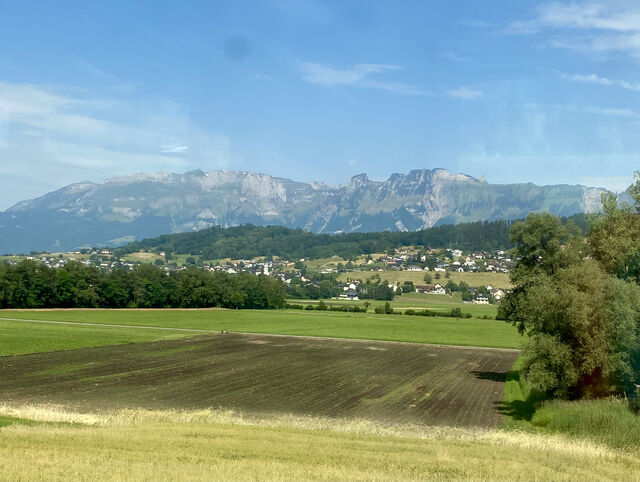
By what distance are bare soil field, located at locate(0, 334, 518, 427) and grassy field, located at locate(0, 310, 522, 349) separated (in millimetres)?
21183

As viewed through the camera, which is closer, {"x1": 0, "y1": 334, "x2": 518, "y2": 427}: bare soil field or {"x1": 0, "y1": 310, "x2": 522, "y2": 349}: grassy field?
{"x1": 0, "y1": 334, "x2": 518, "y2": 427}: bare soil field

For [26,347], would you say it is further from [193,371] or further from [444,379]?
[444,379]

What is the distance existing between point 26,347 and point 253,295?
118971mm

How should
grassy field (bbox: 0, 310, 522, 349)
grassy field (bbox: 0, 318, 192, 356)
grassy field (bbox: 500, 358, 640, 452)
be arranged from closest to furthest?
grassy field (bbox: 500, 358, 640, 452) → grassy field (bbox: 0, 318, 192, 356) → grassy field (bbox: 0, 310, 522, 349)

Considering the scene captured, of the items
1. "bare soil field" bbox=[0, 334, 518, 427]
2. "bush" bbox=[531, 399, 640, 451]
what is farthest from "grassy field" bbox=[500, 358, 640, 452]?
"bare soil field" bbox=[0, 334, 518, 427]

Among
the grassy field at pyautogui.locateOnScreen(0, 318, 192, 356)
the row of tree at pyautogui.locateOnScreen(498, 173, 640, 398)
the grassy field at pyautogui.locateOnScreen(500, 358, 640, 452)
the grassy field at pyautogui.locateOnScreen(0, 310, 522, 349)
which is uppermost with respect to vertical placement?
the row of tree at pyautogui.locateOnScreen(498, 173, 640, 398)

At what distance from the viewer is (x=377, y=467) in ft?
68.5

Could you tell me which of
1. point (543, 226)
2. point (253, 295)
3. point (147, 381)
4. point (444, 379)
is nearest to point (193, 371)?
point (147, 381)

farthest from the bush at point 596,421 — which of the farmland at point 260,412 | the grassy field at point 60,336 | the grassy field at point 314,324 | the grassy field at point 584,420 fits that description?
the grassy field at point 314,324

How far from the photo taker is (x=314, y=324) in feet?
436

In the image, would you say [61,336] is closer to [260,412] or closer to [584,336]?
[260,412]

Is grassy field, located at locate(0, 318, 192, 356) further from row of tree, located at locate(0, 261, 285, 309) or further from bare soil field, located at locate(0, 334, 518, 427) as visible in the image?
row of tree, located at locate(0, 261, 285, 309)

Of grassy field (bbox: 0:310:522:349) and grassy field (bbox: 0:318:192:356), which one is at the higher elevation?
grassy field (bbox: 0:318:192:356)

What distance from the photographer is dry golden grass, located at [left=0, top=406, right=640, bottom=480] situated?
18995 millimetres
